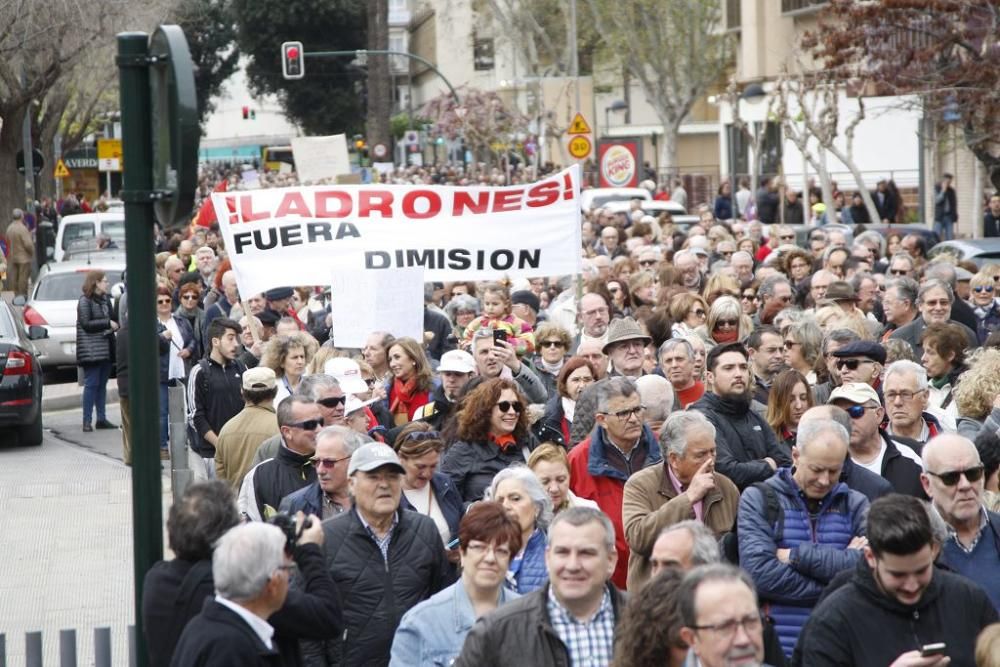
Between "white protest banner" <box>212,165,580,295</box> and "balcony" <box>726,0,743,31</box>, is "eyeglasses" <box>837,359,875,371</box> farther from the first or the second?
"balcony" <box>726,0,743,31</box>

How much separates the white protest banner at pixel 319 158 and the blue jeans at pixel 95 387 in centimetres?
819

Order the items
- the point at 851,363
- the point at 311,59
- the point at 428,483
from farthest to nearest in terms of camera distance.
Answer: the point at 311,59
the point at 851,363
the point at 428,483

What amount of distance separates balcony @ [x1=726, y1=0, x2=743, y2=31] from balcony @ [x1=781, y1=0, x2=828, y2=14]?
346cm

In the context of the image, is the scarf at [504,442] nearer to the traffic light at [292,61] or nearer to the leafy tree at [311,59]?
the traffic light at [292,61]

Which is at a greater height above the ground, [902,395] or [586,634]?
[902,395]

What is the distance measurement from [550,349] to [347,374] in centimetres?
242

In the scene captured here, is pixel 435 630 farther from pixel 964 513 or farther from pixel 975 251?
pixel 975 251

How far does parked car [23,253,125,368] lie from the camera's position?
22.5 m

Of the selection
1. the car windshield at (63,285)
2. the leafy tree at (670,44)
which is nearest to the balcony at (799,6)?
the leafy tree at (670,44)

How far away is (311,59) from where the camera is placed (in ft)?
260

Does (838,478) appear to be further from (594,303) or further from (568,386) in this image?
(594,303)

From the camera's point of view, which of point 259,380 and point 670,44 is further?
point 670,44

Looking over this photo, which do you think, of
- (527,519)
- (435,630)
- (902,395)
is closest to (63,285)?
(902,395)

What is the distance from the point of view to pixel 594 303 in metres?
12.4
